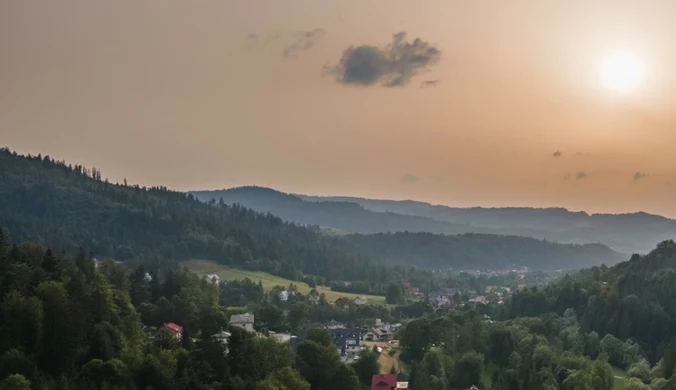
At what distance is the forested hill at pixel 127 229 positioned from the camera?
14362 centimetres

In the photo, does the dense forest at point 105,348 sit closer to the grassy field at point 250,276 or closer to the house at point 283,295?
the house at point 283,295

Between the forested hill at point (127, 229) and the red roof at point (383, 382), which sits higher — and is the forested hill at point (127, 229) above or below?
above

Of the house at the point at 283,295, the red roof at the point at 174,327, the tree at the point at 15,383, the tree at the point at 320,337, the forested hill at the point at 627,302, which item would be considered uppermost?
the forested hill at the point at 627,302

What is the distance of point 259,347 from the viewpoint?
50.0 meters

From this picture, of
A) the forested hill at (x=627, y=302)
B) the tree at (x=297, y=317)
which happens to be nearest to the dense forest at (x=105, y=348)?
the tree at (x=297, y=317)

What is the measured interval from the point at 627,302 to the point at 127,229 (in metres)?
105

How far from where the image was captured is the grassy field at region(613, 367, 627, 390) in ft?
203

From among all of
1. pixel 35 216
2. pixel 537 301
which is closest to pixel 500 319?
pixel 537 301

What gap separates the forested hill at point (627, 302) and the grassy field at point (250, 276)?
1516 inches

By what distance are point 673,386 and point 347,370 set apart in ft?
74.2

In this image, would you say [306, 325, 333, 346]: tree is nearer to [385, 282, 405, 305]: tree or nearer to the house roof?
A: the house roof

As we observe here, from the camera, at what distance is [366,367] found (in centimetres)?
6194

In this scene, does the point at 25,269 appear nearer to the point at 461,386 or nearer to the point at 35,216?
the point at 461,386

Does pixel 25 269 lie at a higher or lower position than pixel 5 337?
higher
